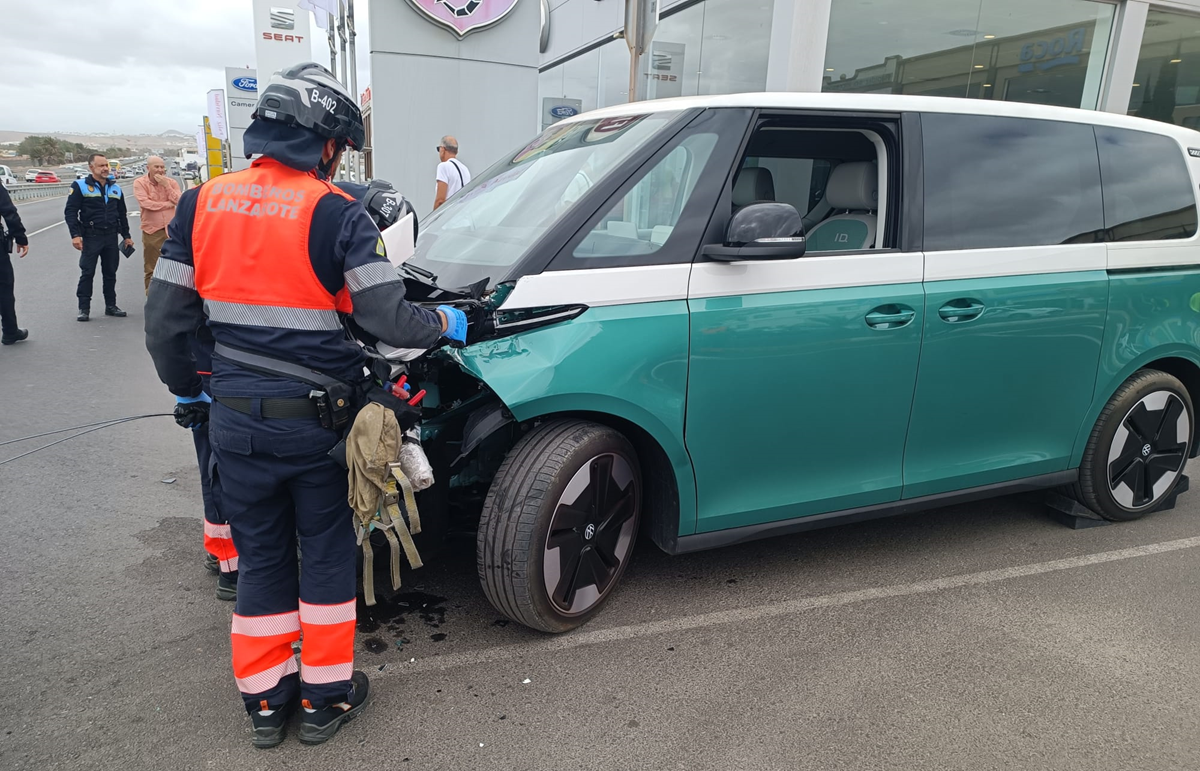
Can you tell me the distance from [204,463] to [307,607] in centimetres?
127

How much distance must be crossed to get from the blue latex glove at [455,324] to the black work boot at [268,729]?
127 centimetres

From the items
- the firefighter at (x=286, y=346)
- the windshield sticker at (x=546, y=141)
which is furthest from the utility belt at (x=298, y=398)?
the windshield sticker at (x=546, y=141)

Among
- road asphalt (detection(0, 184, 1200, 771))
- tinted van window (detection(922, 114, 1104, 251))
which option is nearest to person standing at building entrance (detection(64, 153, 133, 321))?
road asphalt (detection(0, 184, 1200, 771))

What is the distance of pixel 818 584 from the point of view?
11.6 ft

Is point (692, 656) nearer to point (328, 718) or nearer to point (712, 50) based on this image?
point (328, 718)

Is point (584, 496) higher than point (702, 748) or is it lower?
higher

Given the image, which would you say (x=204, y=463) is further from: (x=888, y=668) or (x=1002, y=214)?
(x=1002, y=214)

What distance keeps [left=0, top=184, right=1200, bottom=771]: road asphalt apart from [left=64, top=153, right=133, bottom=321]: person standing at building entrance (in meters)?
5.78

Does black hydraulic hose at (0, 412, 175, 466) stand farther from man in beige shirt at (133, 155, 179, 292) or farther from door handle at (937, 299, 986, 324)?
man in beige shirt at (133, 155, 179, 292)

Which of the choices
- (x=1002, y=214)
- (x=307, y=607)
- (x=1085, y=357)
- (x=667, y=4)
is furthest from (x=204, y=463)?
(x=667, y=4)

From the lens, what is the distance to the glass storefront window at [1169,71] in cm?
1227

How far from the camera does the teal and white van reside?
283 cm

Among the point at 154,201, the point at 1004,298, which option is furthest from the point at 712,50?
the point at 1004,298

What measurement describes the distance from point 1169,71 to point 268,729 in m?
15.4
